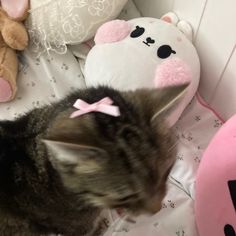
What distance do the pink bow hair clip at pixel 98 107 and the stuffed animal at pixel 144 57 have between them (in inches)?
18.6

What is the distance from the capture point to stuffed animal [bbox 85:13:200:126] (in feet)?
4.48

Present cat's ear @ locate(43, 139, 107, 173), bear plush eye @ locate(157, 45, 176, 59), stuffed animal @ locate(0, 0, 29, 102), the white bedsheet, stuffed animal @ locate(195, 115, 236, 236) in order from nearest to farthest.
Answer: cat's ear @ locate(43, 139, 107, 173) → stuffed animal @ locate(195, 115, 236, 236) → the white bedsheet → bear plush eye @ locate(157, 45, 176, 59) → stuffed animal @ locate(0, 0, 29, 102)

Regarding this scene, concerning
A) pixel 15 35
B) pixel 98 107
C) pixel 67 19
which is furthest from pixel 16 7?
pixel 98 107

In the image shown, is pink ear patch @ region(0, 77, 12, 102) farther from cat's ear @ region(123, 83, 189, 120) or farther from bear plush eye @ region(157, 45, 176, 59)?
cat's ear @ region(123, 83, 189, 120)

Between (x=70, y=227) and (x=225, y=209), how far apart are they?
1.33ft

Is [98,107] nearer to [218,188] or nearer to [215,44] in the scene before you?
[218,188]

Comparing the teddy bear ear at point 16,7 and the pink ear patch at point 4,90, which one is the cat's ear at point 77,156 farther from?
the teddy bear ear at point 16,7

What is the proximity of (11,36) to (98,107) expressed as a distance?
2.72ft

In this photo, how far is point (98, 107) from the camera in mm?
851

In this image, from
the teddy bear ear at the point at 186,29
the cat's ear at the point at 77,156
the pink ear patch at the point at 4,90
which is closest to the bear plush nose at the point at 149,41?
the teddy bear ear at the point at 186,29

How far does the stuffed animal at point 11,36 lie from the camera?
4.99 feet

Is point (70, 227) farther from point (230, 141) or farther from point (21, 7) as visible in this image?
point (21, 7)

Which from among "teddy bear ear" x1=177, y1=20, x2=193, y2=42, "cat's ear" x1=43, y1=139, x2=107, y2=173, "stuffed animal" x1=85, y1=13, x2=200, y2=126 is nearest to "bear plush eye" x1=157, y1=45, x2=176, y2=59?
"stuffed animal" x1=85, y1=13, x2=200, y2=126

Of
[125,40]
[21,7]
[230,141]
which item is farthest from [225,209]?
[21,7]
